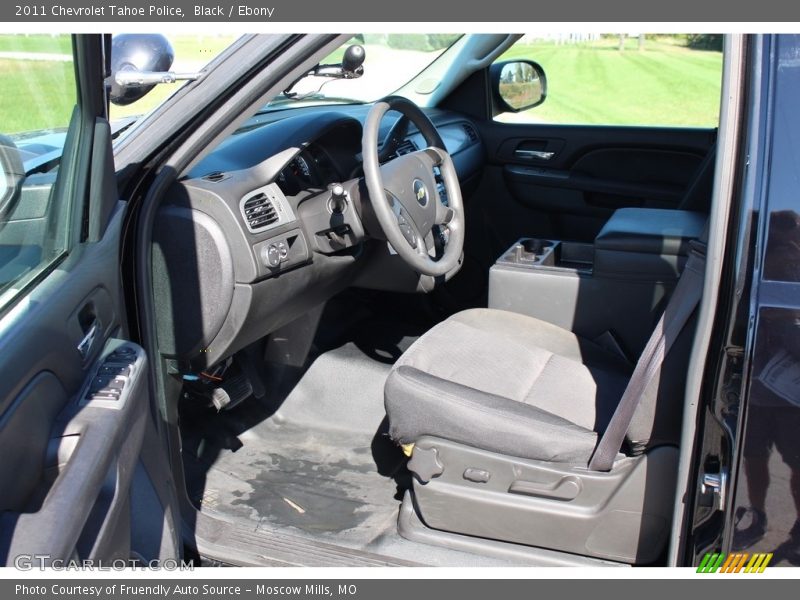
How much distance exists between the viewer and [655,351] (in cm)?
→ 162

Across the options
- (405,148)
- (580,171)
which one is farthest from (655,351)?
(580,171)

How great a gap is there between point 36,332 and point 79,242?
1.01 ft

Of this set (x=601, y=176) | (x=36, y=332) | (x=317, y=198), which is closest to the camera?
(x=36, y=332)

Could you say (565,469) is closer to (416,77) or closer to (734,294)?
(734,294)

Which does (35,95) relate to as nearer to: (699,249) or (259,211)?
(259,211)

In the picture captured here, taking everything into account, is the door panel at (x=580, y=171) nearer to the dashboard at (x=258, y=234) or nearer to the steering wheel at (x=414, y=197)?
the steering wheel at (x=414, y=197)

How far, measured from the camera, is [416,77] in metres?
3.65

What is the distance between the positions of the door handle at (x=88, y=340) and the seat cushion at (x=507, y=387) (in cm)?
74

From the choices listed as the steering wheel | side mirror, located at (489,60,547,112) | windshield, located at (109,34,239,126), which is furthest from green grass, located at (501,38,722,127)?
windshield, located at (109,34,239,126)

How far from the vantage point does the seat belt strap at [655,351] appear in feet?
5.25

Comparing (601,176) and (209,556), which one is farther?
(601,176)

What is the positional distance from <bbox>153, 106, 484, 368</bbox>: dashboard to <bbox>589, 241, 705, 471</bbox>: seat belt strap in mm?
896

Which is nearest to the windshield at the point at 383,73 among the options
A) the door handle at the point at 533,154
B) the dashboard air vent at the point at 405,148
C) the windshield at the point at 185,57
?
the dashboard air vent at the point at 405,148

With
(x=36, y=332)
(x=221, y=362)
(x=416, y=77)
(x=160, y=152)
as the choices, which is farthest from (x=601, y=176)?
(x=36, y=332)
